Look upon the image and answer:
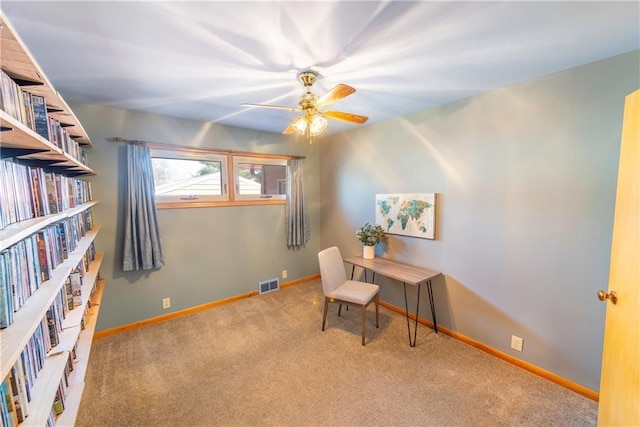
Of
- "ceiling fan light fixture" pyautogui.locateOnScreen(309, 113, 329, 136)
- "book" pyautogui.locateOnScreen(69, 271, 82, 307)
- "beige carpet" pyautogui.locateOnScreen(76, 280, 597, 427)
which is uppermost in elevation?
"ceiling fan light fixture" pyautogui.locateOnScreen(309, 113, 329, 136)

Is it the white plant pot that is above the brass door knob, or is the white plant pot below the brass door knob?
below

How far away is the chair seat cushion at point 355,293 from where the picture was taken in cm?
246

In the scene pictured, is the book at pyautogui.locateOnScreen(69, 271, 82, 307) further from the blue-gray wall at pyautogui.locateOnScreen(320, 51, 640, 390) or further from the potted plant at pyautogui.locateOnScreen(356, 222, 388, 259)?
the blue-gray wall at pyautogui.locateOnScreen(320, 51, 640, 390)

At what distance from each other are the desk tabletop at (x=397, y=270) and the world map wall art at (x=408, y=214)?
0.35m

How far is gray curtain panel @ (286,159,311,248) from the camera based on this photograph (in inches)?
149

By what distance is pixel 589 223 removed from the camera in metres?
1.74

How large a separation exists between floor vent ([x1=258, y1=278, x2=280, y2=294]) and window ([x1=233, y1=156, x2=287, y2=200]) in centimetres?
122

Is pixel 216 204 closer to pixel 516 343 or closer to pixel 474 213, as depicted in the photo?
pixel 474 213

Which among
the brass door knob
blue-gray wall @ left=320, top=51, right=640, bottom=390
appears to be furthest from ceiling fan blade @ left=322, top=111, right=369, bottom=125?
the brass door knob

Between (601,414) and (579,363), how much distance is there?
0.57 metres

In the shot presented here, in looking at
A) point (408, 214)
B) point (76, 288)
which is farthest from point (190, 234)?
point (408, 214)

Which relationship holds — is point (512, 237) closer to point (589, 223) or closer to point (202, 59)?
point (589, 223)

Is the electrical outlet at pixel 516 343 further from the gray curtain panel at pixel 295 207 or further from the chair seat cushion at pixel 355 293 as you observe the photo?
the gray curtain panel at pixel 295 207

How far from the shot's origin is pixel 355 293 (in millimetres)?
2547
